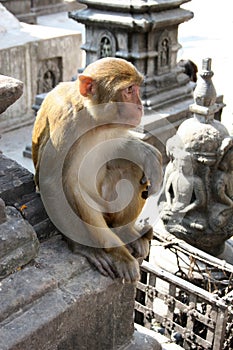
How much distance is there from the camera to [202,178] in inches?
212

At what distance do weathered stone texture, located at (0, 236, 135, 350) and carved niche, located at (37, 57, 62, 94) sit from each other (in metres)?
7.61

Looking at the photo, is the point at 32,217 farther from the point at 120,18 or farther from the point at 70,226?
the point at 120,18

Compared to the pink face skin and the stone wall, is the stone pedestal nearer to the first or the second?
the pink face skin

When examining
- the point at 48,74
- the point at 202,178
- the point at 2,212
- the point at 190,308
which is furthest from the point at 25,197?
the point at 48,74

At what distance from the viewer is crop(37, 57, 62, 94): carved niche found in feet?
32.2

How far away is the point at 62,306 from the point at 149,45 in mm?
6168

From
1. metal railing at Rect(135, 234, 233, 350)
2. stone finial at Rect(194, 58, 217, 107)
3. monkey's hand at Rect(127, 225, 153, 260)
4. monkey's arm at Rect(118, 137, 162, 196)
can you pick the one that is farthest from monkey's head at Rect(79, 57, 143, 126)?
stone finial at Rect(194, 58, 217, 107)

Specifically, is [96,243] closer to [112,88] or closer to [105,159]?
[105,159]

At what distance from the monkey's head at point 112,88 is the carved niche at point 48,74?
24.0 ft

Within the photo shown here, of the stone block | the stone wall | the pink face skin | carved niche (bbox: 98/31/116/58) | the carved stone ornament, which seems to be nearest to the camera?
the stone block

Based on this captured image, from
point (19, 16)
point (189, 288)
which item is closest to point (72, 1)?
point (19, 16)

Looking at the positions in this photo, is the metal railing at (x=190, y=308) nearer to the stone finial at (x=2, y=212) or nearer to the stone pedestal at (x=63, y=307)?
the stone pedestal at (x=63, y=307)

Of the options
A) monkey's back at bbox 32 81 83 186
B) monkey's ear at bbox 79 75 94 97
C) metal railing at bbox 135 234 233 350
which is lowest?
metal railing at bbox 135 234 233 350

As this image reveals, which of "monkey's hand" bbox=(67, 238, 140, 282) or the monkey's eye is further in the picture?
the monkey's eye
